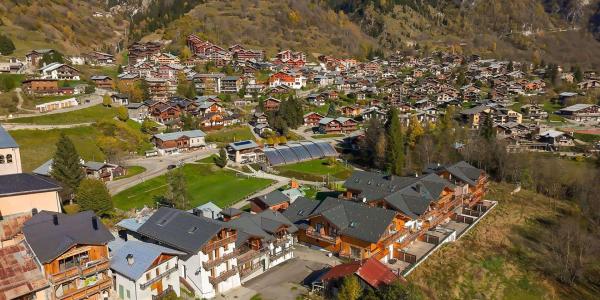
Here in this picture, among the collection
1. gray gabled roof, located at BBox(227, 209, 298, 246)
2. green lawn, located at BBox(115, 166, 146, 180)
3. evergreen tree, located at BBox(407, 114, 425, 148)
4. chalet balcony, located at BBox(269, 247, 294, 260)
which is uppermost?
evergreen tree, located at BBox(407, 114, 425, 148)

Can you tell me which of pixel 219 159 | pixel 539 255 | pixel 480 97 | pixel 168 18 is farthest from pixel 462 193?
pixel 168 18

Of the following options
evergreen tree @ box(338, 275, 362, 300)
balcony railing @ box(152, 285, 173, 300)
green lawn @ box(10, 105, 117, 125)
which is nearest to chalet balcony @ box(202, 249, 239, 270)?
balcony railing @ box(152, 285, 173, 300)

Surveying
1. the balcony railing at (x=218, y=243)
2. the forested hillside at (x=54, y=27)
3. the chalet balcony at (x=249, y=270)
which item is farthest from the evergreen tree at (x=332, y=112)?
the forested hillside at (x=54, y=27)

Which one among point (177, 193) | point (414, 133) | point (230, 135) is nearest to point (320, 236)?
point (177, 193)

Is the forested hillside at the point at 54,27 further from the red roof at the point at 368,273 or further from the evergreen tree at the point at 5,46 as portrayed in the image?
the red roof at the point at 368,273

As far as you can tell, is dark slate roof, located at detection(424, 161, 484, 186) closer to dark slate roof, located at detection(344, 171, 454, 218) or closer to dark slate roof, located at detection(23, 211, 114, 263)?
dark slate roof, located at detection(344, 171, 454, 218)

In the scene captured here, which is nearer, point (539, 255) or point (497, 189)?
point (539, 255)

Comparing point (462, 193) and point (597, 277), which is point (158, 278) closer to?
point (462, 193)

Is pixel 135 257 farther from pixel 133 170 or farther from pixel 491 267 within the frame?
pixel 133 170
